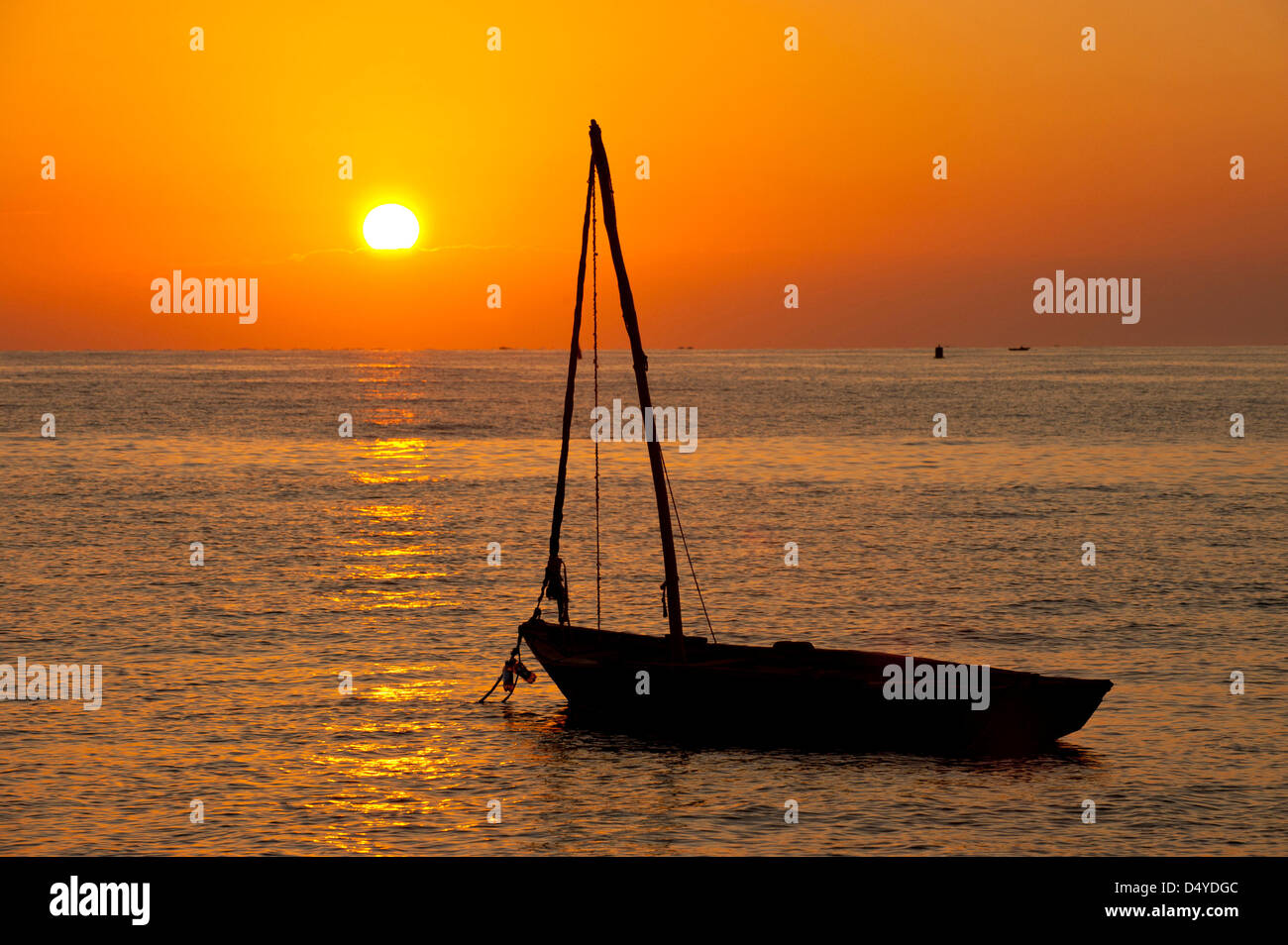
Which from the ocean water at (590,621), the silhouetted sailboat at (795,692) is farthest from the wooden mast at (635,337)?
the ocean water at (590,621)

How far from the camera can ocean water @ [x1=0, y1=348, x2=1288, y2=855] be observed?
19.8 m

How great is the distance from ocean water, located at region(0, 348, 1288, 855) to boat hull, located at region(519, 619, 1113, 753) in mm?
468

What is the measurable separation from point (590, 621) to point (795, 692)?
46.9ft

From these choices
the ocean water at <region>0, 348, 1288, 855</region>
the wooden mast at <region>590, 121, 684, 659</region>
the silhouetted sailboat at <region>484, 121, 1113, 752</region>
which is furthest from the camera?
the wooden mast at <region>590, 121, 684, 659</region>

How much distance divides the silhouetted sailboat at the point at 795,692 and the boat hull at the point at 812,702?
0.02 metres

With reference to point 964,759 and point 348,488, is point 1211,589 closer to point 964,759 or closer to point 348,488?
point 964,759

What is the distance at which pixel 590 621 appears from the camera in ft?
121

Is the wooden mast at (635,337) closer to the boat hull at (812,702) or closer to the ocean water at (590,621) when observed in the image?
the boat hull at (812,702)

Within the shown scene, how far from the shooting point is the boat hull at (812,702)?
2264cm

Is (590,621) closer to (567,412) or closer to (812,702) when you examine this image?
(567,412)

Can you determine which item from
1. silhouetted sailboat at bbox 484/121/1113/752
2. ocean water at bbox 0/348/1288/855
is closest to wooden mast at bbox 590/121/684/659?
silhouetted sailboat at bbox 484/121/1113/752

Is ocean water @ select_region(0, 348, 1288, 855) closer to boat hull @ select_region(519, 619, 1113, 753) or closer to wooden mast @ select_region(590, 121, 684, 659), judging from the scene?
boat hull @ select_region(519, 619, 1113, 753)
